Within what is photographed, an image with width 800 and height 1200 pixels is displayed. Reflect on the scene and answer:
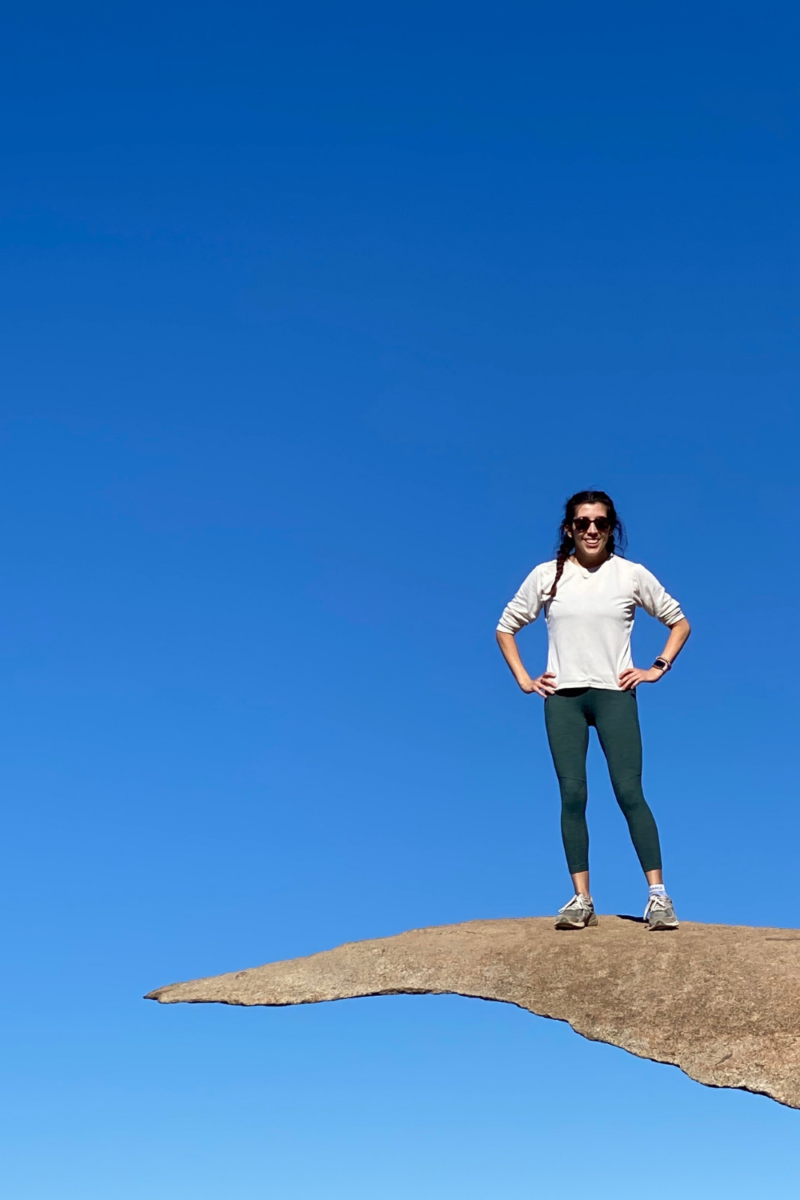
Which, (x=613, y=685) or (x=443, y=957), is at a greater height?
(x=613, y=685)

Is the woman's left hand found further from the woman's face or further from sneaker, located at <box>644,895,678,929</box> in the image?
sneaker, located at <box>644,895,678,929</box>

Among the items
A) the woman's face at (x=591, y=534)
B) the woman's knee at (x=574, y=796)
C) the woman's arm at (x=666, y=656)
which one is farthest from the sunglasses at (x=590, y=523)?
the woman's knee at (x=574, y=796)

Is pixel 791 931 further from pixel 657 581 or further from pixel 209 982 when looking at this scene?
pixel 209 982

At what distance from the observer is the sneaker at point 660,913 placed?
32.8ft

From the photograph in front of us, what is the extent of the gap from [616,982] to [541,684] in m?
2.30

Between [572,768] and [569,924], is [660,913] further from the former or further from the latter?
[572,768]

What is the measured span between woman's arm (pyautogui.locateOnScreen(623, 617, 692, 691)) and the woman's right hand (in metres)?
0.54

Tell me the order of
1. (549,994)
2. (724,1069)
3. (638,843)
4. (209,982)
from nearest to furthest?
1. (724,1069)
2. (549,994)
3. (638,843)
4. (209,982)

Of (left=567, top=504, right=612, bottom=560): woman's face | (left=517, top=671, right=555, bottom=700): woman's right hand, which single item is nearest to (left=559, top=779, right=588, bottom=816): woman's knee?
(left=517, top=671, right=555, bottom=700): woman's right hand

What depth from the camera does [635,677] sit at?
33.0 feet

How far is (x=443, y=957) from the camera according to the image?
A: 10.0 m

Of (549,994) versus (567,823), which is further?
(567,823)

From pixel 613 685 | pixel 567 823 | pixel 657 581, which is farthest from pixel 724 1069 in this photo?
pixel 657 581

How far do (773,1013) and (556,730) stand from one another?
2.57 metres
